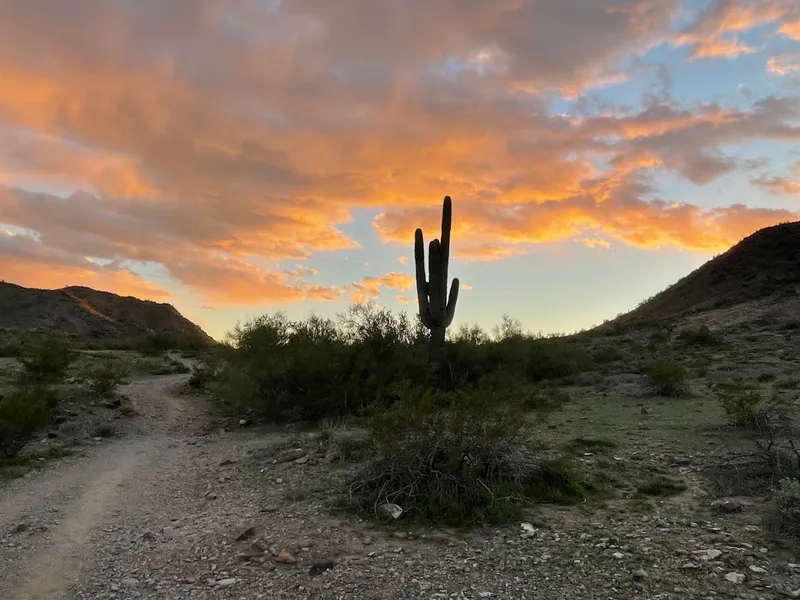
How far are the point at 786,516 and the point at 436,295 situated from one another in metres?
12.3

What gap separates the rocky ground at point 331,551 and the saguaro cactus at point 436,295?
31.3ft

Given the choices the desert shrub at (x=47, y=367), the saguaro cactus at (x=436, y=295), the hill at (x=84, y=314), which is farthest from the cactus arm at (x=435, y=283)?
the hill at (x=84, y=314)

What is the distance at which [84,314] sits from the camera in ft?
222

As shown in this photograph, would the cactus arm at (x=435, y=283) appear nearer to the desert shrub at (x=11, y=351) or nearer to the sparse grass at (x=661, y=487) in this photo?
the sparse grass at (x=661, y=487)

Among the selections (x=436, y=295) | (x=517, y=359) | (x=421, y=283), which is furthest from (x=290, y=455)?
(x=517, y=359)

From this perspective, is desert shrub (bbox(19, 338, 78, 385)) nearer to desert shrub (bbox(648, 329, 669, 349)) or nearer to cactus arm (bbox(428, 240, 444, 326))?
cactus arm (bbox(428, 240, 444, 326))

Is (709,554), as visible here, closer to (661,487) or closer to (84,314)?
(661,487)

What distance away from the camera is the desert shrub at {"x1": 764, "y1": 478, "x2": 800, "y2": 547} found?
5898 millimetres

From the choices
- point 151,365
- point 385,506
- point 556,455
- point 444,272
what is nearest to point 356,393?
point 444,272

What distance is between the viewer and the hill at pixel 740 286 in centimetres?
3681

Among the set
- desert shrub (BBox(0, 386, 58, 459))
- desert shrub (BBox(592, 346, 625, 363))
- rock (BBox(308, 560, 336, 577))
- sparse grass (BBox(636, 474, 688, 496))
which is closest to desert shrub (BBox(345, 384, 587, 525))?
sparse grass (BBox(636, 474, 688, 496))

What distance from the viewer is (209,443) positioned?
12984mm

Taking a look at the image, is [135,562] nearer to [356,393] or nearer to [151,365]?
[356,393]

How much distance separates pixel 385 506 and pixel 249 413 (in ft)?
33.4
